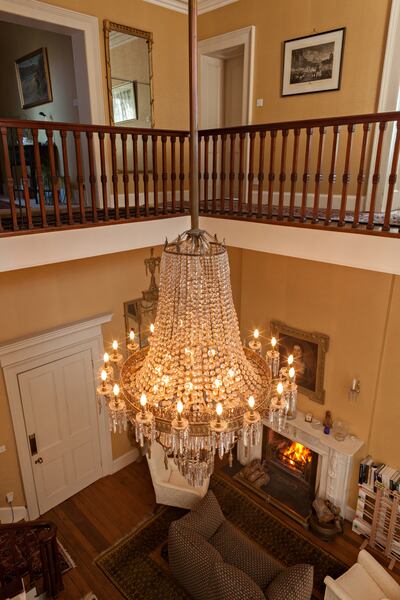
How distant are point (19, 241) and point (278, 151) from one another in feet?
12.4

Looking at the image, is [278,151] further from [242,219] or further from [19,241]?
[19,241]

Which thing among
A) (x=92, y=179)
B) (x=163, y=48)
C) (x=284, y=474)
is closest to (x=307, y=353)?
(x=284, y=474)

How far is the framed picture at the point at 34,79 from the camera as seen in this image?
601 centimetres

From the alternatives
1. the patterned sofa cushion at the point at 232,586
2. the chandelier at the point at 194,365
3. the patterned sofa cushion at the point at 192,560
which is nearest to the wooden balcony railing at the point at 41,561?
the patterned sofa cushion at the point at 192,560

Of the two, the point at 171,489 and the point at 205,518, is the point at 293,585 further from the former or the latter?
the point at 171,489

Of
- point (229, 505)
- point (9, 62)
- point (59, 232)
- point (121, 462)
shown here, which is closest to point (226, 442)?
point (59, 232)

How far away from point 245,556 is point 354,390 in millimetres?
2209

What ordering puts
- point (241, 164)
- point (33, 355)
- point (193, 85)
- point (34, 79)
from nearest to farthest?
point (193, 85) → point (241, 164) → point (33, 355) → point (34, 79)

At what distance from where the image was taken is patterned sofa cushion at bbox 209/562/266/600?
3641 mm

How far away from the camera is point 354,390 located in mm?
5043

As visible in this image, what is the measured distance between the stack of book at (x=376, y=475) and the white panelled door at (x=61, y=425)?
3.44 m

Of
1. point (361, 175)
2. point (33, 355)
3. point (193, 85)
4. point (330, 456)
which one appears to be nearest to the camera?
point (193, 85)

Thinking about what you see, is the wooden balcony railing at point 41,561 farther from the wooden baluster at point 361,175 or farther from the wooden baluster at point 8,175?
the wooden baluster at point 361,175

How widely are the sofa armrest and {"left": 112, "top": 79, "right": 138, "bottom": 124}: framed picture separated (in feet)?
18.7
